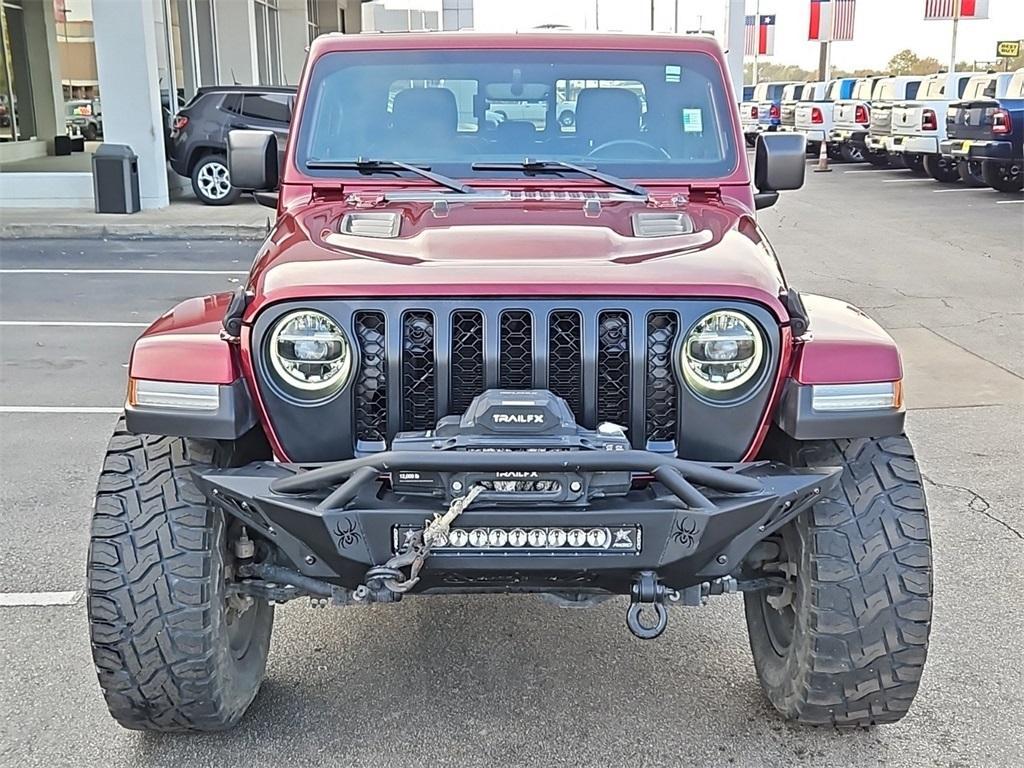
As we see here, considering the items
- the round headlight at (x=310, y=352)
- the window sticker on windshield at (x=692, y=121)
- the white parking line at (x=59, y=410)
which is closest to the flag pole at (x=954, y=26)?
the white parking line at (x=59, y=410)

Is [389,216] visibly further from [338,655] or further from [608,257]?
[338,655]

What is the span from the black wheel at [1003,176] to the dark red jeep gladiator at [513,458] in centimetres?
1575

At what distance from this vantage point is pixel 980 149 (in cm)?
1702

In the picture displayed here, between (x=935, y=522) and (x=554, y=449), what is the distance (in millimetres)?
2781

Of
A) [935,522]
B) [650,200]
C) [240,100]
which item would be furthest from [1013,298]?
[240,100]

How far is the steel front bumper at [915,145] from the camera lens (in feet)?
63.7

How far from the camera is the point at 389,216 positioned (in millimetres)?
3525

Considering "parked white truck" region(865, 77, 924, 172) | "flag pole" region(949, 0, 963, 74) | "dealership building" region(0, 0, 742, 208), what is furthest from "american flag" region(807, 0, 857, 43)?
"dealership building" region(0, 0, 742, 208)

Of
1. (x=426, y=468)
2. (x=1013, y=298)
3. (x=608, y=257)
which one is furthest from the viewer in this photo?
(x=1013, y=298)

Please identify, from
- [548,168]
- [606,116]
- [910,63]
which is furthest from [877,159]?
[910,63]

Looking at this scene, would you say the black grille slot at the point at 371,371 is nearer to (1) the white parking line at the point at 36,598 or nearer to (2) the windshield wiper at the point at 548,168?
(2) the windshield wiper at the point at 548,168

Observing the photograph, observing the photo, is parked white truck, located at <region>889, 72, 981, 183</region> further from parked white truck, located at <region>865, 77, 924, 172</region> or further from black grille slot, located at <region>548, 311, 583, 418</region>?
black grille slot, located at <region>548, 311, 583, 418</region>

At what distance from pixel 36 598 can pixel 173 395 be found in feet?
5.44

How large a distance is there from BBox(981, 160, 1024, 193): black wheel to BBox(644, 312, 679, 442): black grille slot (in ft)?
53.2
